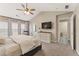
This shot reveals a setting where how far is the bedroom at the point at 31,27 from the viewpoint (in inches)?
87.2

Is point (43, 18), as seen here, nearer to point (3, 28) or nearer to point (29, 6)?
point (29, 6)

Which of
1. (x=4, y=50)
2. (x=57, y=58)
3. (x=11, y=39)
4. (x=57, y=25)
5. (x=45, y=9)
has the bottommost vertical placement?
(x=57, y=58)

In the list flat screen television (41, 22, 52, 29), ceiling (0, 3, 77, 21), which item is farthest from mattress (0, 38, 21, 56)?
flat screen television (41, 22, 52, 29)

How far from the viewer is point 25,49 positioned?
8.32ft

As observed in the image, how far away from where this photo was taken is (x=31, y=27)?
2.50 m

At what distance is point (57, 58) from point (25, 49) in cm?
92

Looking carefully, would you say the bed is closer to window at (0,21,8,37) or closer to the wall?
window at (0,21,8,37)

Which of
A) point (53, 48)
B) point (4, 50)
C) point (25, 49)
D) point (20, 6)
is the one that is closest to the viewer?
point (4, 50)

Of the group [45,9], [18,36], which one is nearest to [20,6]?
[45,9]

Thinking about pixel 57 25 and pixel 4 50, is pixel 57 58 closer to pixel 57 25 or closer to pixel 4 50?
pixel 57 25

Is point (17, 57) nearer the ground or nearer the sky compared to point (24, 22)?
nearer the ground

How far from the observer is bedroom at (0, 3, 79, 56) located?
7.27 ft

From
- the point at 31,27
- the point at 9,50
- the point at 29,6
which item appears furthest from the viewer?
the point at 31,27

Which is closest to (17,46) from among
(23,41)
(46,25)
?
(23,41)
